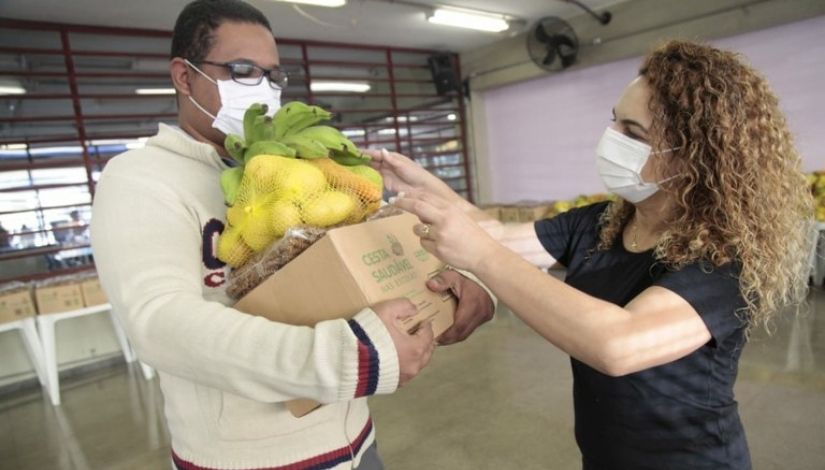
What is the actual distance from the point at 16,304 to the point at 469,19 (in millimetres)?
4820

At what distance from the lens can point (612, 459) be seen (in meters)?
1.21

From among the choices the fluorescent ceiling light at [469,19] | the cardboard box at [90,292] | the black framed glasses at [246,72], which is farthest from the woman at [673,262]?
the fluorescent ceiling light at [469,19]

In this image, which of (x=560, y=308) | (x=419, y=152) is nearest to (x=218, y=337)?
(x=560, y=308)

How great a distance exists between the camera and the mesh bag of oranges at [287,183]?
0.81 m

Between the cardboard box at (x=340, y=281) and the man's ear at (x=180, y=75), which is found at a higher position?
the man's ear at (x=180, y=75)

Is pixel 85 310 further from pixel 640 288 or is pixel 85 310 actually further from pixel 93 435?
pixel 640 288

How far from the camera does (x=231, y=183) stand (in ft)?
2.92

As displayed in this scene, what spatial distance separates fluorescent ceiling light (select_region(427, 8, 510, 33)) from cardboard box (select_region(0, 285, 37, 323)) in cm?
428

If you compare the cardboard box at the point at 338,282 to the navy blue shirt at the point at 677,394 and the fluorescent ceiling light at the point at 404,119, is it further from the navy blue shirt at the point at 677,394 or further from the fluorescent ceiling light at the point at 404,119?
the fluorescent ceiling light at the point at 404,119

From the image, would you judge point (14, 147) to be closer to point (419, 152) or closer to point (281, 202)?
point (419, 152)

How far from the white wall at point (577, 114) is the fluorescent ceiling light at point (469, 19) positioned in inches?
47.5

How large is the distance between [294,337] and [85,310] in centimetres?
400

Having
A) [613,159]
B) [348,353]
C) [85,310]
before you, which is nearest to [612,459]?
[613,159]

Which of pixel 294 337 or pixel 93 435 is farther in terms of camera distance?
pixel 93 435
